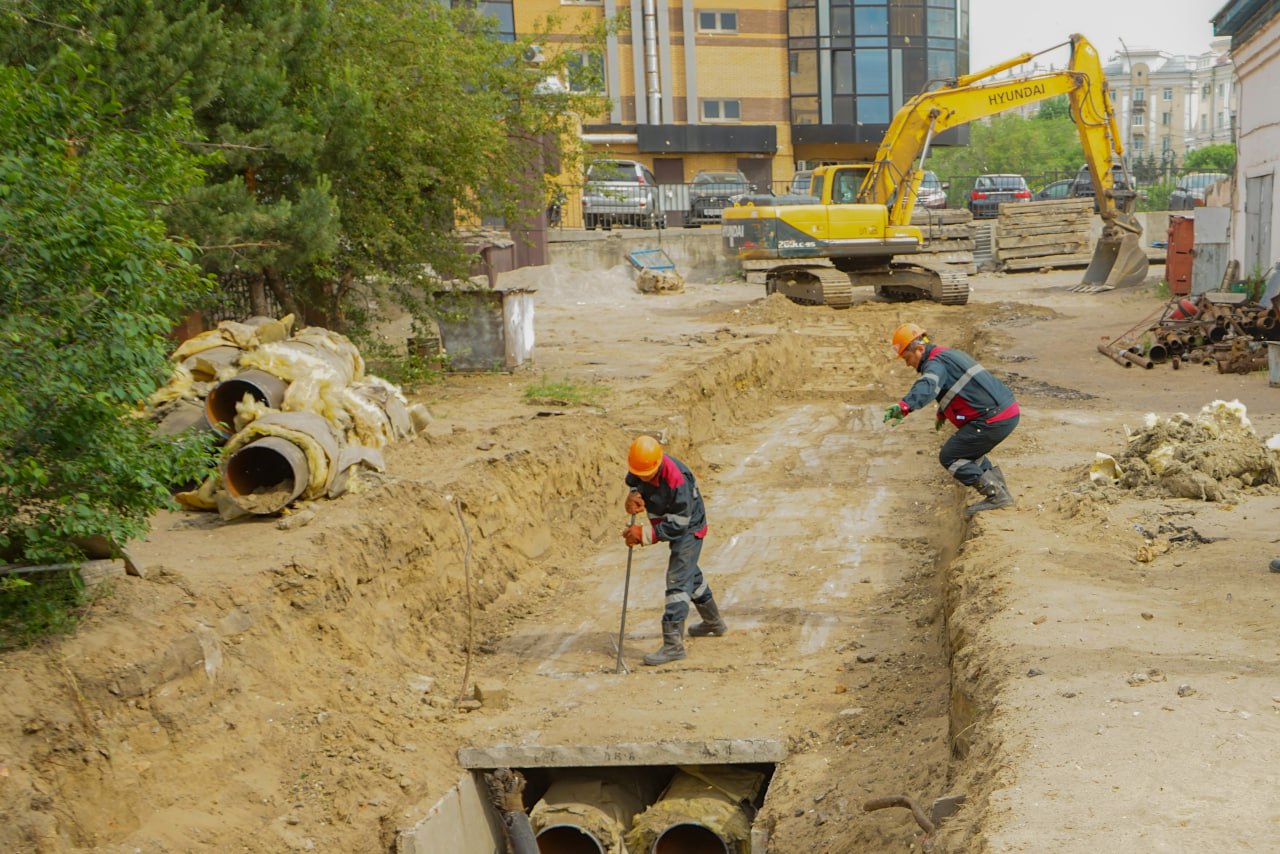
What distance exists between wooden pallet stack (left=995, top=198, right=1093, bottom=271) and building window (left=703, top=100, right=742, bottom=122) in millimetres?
15489

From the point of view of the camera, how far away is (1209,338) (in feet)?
57.5

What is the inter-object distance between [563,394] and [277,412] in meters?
4.89

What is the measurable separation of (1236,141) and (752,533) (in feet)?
58.2

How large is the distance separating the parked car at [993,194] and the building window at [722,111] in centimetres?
913

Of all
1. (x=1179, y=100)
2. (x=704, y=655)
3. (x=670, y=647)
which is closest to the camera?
(x=670, y=647)

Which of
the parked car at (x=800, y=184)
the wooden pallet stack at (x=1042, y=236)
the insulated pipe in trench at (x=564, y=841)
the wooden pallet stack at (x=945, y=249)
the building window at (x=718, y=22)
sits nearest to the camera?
the insulated pipe in trench at (x=564, y=841)

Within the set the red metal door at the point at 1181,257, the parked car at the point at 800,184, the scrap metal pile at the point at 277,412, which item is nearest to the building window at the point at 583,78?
the scrap metal pile at the point at 277,412

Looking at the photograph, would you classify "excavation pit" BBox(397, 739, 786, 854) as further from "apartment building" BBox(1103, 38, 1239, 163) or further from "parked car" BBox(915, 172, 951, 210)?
"apartment building" BBox(1103, 38, 1239, 163)

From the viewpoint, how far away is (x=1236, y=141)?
24.6 meters

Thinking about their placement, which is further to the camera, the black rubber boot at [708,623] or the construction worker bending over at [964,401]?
the construction worker bending over at [964,401]

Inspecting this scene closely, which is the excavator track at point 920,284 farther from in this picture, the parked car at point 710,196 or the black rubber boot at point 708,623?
the black rubber boot at point 708,623

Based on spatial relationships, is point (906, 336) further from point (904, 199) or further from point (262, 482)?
point (904, 199)

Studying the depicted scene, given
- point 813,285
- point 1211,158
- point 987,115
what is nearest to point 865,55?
point 987,115

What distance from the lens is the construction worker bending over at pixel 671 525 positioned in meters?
8.88
